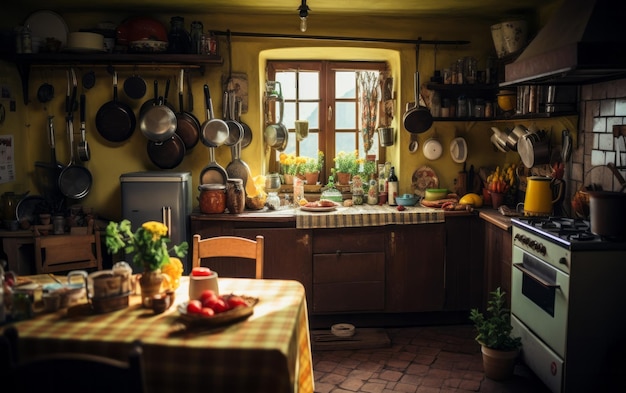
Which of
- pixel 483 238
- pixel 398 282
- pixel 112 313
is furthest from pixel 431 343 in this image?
pixel 112 313

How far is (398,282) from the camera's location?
4.54 meters

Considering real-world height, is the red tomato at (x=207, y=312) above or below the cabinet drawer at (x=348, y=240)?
above

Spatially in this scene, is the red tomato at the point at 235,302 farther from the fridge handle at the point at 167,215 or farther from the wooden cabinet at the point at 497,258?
the wooden cabinet at the point at 497,258

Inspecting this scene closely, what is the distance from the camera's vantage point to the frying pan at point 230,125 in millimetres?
4723

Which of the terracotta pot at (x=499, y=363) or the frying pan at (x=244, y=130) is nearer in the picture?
the terracotta pot at (x=499, y=363)

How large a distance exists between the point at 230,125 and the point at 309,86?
92cm

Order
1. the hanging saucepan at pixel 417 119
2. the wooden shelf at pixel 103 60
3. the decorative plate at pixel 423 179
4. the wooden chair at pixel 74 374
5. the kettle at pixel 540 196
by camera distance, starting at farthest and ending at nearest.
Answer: the decorative plate at pixel 423 179
the hanging saucepan at pixel 417 119
the wooden shelf at pixel 103 60
the kettle at pixel 540 196
the wooden chair at pixel 74 374

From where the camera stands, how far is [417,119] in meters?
4.85

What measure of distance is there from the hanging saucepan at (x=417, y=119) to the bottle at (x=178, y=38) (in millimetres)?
1865

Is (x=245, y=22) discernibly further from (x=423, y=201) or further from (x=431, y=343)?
(x=431, y=343)

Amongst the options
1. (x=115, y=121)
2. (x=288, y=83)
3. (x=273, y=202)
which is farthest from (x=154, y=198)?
(x=288, y=83)

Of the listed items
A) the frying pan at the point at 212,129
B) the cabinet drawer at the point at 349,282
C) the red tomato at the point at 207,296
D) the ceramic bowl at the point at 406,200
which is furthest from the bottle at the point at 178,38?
the red tomato at the point at 207,296

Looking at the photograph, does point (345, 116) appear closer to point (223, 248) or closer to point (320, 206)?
point (320, 206)

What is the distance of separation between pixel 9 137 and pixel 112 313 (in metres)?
2.72
